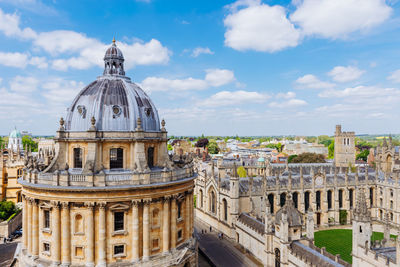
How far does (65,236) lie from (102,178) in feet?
19.7

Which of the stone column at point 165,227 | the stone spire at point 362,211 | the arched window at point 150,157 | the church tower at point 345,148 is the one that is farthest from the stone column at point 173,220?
the church tower at point 345,148

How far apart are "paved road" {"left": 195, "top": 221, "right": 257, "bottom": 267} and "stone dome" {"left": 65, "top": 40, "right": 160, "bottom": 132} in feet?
66.9

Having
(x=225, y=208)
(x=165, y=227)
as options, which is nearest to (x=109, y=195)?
(x=165, y=227)

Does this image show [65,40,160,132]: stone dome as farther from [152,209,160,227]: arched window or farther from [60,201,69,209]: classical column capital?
[152,209,160,227]: arched window

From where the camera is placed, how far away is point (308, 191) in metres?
54.4

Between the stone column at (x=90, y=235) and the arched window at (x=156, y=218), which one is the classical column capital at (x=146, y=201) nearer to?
the arched window at (x=156, y=218)

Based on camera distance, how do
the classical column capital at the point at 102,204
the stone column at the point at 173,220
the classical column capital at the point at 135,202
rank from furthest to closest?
the stone column at the point at 173,220
the classical column capital at the point at 135,202
the classical column capital at the point at 102,204

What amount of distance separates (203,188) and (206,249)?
14.0 meters

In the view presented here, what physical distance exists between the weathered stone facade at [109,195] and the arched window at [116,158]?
3.6 inches

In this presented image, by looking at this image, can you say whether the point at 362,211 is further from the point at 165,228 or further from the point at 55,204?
the point at 55,204

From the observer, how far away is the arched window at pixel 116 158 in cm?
2795

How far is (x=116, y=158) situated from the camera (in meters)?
28.1

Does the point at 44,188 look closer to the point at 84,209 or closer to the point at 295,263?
the point at 84,209

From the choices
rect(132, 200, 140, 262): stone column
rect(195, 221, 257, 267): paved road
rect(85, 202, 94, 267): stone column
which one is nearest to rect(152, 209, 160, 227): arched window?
rect(132, 200, 140, 262): stone column
